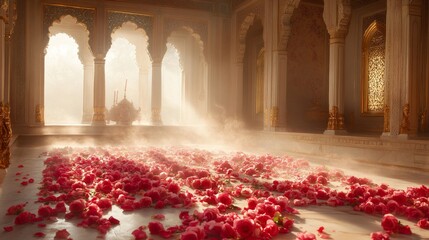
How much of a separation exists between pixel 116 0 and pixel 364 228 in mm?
10614

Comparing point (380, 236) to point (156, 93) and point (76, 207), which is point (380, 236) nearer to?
point (76, 207)

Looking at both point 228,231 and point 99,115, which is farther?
point 99,115

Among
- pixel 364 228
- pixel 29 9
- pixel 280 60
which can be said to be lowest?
pixel 364 228

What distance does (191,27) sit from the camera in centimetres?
1230

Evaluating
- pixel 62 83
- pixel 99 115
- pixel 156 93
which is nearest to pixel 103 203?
pixel 99 115

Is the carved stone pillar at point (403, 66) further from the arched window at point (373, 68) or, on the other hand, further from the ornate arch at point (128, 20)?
the ornate arch at point (128, 20)

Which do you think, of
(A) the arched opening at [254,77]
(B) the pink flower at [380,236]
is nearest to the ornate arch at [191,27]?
(A) the arched opening at [254,77]

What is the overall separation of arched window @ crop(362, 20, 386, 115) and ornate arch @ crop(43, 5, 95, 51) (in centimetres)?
760

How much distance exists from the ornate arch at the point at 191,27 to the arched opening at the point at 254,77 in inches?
62.6

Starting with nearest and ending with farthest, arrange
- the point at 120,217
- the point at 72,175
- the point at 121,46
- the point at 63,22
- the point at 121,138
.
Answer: the point at 120,217, the point at 72,175, the point at 121,138, the point at 63,22, the point at 121,46

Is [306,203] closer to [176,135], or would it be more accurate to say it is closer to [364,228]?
[364,228]

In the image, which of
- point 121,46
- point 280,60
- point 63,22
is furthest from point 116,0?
point 121,46

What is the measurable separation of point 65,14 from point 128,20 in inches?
68.5

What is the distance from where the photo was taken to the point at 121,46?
75.7ft
